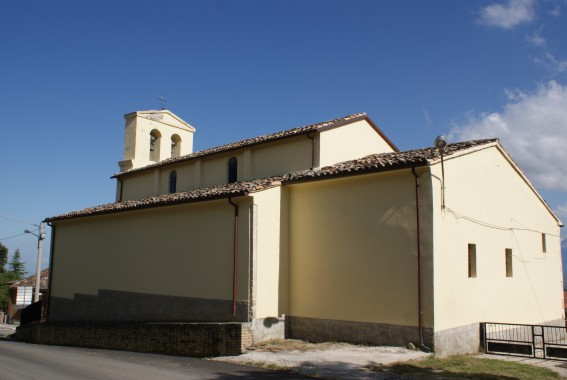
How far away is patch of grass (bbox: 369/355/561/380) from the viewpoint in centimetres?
982

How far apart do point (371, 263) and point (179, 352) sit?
585cm

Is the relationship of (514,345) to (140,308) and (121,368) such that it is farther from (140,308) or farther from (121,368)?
(140,308)

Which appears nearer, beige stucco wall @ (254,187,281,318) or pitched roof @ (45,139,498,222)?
pitched roof @ (45,139,498,222)

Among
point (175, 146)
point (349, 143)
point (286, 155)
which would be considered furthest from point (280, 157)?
point (175, 146)

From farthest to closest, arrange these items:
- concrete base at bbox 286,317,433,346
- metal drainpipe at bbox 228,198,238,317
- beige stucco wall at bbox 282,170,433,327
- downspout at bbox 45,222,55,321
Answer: downspout at bbox 45,222,55,321
metal drainpipe at bbox 228,198,238,317
beige stucco wall at bbox 282,170,433,327
concrete base at bbox 286,317,433,346

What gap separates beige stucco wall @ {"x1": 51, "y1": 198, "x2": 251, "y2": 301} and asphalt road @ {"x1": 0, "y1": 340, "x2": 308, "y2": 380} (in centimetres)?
288

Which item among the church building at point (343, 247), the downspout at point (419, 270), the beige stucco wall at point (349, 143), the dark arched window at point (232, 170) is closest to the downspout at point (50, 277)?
the church building at point (343, 247)

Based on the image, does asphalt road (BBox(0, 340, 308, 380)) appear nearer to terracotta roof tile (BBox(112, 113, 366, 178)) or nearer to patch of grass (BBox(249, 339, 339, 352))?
patch of grass (BBox(249, 339, 339, 352))

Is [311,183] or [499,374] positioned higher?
[311,183]

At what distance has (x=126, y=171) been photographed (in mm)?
25875

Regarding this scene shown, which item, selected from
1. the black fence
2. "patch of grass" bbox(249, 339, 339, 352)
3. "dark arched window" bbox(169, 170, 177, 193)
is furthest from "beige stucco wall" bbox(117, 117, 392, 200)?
the black fence

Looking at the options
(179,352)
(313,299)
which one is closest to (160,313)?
(179,352)

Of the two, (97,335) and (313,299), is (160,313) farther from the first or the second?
(313,299)

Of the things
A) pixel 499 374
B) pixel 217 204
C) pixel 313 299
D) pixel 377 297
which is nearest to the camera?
pixel 499 374
